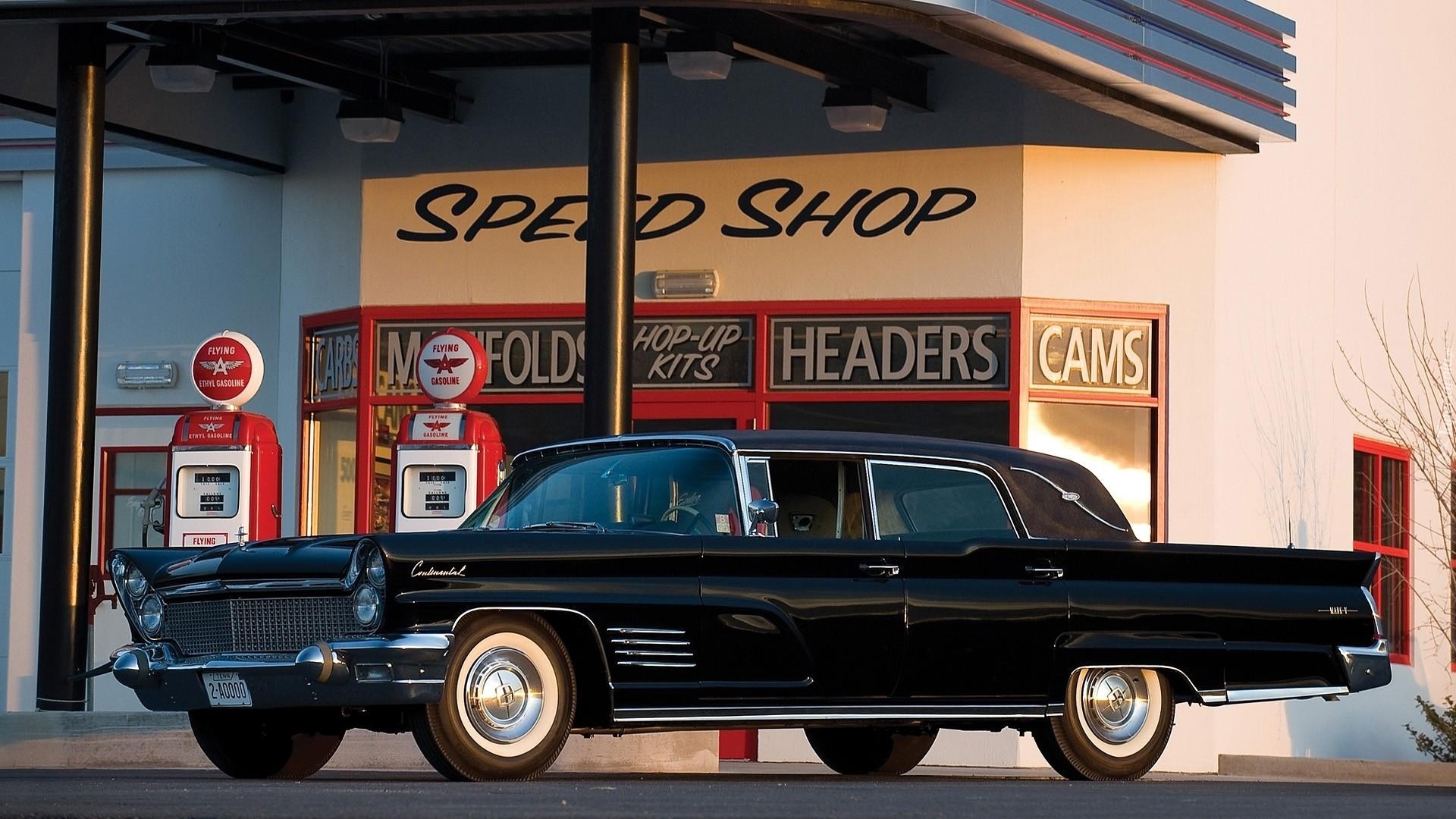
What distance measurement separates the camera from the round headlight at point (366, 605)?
7.92 meters

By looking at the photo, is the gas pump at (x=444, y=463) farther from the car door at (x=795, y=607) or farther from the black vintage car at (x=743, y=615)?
the car door at (x=795, y=607)

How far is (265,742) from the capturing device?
9.18 m

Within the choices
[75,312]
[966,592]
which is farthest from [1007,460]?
[75,312]

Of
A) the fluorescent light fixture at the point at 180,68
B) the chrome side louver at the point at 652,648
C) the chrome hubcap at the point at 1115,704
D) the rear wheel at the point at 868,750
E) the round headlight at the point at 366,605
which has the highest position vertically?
the fluorescent light fixture at the point at 180,68

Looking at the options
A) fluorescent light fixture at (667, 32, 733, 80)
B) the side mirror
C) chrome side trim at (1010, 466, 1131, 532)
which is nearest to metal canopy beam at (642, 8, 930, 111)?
fluorescent light fixture at (667, 32, 733, 80)

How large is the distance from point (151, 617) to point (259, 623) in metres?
0.69

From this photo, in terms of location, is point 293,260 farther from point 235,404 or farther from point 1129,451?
point 1129,451

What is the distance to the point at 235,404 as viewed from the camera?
13.6 m

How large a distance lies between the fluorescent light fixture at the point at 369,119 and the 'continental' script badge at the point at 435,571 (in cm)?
746

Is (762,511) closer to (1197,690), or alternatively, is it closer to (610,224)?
(1197,690)

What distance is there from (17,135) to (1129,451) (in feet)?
28.3

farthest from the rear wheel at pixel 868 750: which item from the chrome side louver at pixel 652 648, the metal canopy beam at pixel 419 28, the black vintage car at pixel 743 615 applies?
the metal canopy beam at pixel 419 28

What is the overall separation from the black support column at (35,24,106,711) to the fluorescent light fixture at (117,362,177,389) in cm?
324

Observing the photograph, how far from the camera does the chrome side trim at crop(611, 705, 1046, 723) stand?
8.34 metres
